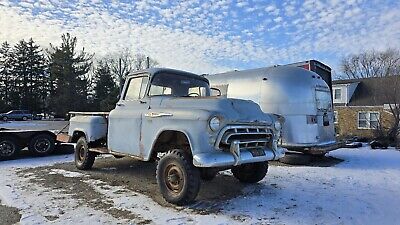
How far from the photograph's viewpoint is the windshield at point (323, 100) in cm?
1039

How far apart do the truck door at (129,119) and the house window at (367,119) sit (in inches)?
895

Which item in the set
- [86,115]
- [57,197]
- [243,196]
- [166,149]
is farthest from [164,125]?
[86,115]

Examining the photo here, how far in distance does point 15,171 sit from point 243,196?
6134mm

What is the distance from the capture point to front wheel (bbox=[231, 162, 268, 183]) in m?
6.81

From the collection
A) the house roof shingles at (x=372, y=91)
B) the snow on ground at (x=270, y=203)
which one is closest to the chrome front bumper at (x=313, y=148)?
the snow on ground at (x=270, y=203)

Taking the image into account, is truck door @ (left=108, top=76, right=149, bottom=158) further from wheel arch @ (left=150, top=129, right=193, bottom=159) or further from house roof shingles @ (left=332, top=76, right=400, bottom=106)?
house roof shingles @ (left=332, top=76, right=400, bottom=106)

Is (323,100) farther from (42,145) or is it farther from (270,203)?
(42,145)

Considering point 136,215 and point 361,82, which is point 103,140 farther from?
point 361,82

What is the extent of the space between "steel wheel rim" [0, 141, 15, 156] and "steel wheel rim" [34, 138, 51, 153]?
756mm

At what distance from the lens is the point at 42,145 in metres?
11.7

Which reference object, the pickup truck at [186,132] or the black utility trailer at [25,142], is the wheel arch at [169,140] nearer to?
the pickup truck at [186,132]

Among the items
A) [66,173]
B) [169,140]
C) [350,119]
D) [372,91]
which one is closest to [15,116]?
[350,119]

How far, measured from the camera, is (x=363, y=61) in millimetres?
50188

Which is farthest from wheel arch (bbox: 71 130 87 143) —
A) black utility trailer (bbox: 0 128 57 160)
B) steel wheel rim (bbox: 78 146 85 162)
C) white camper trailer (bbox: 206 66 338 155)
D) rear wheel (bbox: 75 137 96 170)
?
white camper trailer (bbox: 206 66 338 155)
